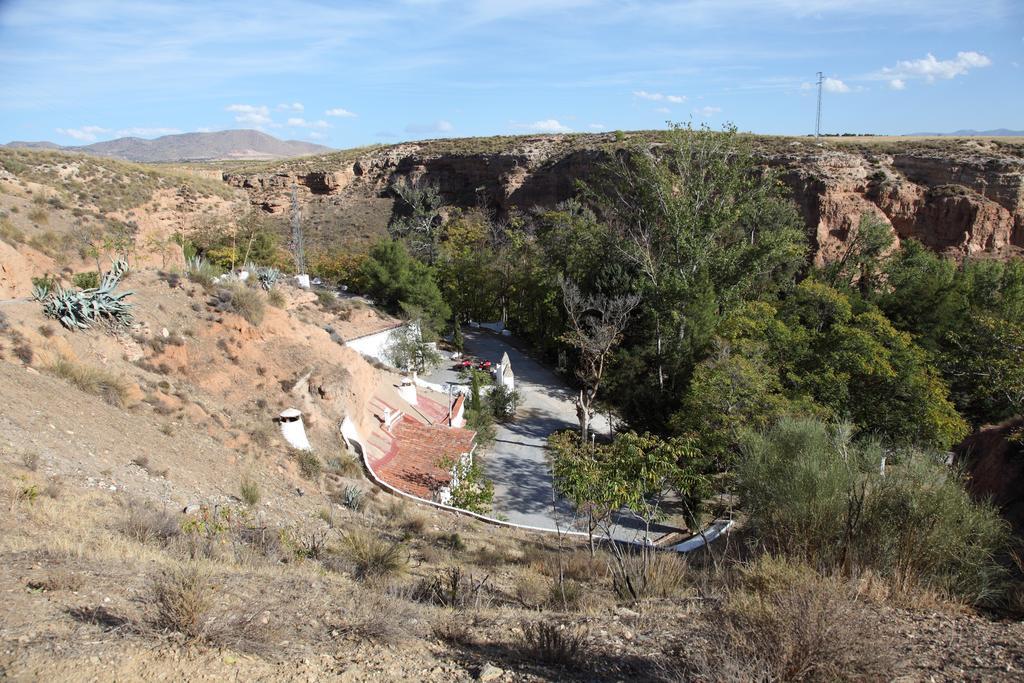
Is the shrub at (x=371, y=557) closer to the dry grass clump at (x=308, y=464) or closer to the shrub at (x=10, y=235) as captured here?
the dry grass clump at (x=308, y=464)

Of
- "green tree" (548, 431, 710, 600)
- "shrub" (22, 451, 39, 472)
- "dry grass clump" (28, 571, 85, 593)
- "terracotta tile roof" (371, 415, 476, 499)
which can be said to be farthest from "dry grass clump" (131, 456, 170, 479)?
"green tree" (548, 431, 710, 600)

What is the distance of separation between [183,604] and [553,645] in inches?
104

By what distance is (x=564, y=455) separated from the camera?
899 centimetres

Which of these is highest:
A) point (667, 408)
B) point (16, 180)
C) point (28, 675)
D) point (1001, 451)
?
point (16, 180)

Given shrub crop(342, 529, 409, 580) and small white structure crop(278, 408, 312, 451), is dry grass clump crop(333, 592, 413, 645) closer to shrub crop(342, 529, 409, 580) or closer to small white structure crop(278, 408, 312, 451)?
shrub crop(342, 529, 409, 580)

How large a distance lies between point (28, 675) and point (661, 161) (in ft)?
84.0

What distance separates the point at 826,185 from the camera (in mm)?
36125

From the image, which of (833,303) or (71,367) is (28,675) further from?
(833,303)

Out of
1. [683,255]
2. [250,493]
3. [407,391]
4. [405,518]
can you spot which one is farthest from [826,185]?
[250,493]

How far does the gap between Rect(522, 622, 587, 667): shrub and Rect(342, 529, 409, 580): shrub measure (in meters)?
2.44

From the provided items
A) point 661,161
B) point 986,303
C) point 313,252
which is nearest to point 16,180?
point 313,252

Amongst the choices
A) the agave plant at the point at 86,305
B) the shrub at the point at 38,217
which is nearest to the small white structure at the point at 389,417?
the agave plant at the point at 86,305

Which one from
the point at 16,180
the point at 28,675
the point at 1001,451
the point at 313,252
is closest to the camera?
the point at 28,675

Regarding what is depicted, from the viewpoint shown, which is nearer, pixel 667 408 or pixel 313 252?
pixel 667 408
